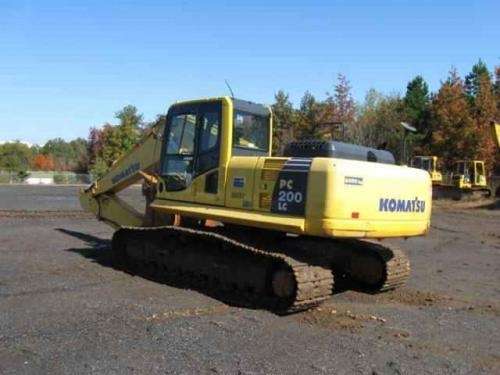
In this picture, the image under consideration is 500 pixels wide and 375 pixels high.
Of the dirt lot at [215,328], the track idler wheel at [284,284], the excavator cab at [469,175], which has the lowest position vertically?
the dirt lot at [215,328]

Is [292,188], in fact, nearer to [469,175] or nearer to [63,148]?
[469,175]

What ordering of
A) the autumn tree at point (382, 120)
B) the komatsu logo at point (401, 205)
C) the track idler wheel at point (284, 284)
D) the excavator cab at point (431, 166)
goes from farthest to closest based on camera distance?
the autumn tree at point (382, 120) → the excavator cab at point (431, 166) → the komatsu logo at point (401, 205) → the track idler wheel at point (284, 284)

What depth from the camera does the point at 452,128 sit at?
53656 mm

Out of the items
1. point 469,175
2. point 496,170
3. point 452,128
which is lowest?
point 469,175

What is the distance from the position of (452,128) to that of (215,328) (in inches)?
1956

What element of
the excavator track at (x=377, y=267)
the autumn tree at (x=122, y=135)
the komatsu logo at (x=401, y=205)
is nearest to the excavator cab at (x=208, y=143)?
the komatsu logo at (x=401, y=205)

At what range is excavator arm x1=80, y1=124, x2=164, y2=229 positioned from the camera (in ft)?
38.1

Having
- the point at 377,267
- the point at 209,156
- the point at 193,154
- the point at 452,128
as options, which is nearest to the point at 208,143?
the point at 209,156

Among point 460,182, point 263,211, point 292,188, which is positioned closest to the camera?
point 292,188

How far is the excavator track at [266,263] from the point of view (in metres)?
8.32

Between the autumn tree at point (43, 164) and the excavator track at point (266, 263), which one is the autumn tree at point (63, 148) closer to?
the autumn tree at point (43, 164)

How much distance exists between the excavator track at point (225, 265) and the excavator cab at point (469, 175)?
36.6 metres

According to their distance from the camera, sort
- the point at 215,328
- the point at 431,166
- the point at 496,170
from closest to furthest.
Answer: the point at 215,328 → the point at 431,166 → the point at 496,170

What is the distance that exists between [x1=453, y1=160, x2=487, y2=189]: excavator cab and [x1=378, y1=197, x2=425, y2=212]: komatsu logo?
3654 cm
